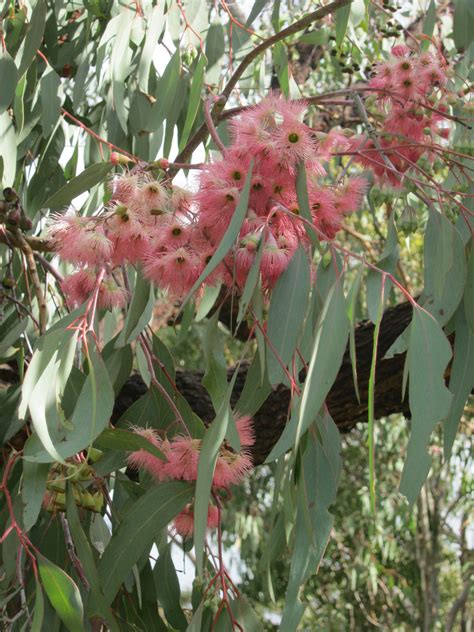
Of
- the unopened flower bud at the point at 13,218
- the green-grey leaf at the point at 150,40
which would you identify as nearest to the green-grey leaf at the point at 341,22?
the green-grey leaf at the point at 150,40

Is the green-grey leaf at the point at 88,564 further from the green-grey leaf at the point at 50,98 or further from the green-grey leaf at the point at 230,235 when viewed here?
the green-grey leaf at the point at 50,98

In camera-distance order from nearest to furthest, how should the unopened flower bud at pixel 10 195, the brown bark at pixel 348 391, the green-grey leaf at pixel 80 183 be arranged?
the green-grey leaf at pixel 80 183, the unopened flower bud at pixel 10 195, the brown bark at pixel 348 391

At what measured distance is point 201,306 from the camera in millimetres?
1127

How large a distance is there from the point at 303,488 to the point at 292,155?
1.16 feet

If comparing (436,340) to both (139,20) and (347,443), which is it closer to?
(139,20)

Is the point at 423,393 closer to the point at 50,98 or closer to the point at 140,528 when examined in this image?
the point at 140,528

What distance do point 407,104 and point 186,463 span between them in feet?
1.90

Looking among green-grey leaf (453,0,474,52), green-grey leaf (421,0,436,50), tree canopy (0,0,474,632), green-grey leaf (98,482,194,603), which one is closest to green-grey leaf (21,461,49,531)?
tree canopy (0,0,474,632)

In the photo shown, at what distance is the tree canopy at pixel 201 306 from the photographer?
1044 millimetres

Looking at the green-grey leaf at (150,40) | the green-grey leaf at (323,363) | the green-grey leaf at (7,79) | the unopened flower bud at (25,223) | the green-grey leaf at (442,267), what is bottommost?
the green-grey leaf at (323,363)

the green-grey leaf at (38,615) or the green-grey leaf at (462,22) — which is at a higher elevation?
the green-grey leaf at (462,22)

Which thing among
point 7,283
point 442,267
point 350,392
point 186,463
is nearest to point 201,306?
point 186,463

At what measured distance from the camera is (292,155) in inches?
42.1

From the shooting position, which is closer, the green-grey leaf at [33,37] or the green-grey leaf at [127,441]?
the green-grey leaf at [127,441]
